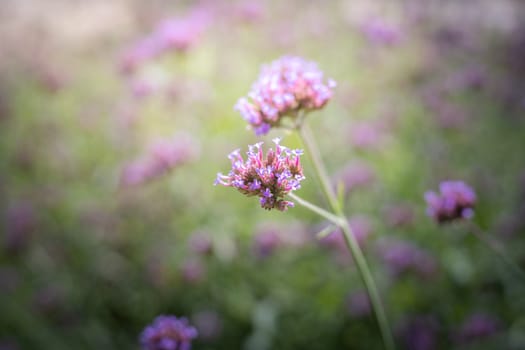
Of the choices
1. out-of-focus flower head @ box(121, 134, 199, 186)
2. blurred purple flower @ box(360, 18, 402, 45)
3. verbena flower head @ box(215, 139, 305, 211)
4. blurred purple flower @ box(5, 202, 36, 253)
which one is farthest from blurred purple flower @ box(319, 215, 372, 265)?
blurred purple flower @ box(5, 202, 36, 253)

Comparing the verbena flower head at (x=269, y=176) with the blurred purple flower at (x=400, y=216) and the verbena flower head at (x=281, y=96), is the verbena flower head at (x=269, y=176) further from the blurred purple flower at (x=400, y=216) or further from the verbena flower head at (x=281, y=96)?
the blurred purple flower at (x=400, y=216)

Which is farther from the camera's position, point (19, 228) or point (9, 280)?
point (9, 280)

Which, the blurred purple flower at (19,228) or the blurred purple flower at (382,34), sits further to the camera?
the blurred purple flower at (382,34)

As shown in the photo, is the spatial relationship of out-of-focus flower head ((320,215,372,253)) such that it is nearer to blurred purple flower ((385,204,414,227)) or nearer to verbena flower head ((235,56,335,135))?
blurred purple flower ((385,204,414,227))

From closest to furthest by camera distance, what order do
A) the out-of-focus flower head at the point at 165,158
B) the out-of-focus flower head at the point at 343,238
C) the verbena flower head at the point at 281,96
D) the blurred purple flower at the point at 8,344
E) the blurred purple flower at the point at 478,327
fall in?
the verbena flower head at the point at 281,96 < the blurred purple flower at the point at 478,327 < the out-of-focus flower head at the point at 165,158 < the out-of-focus flower head at the point at 343,238 < the blurred purple flower at the point at 8,344

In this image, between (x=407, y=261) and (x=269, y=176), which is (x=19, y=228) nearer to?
(x=407, y=261)

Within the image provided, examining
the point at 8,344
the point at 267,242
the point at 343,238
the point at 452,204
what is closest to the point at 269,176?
the point at 452,204

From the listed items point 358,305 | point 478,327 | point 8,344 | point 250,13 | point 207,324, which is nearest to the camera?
point 478,327

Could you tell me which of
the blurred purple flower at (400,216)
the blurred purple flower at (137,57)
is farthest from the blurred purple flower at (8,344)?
the blurred purple flower at (400,216)
